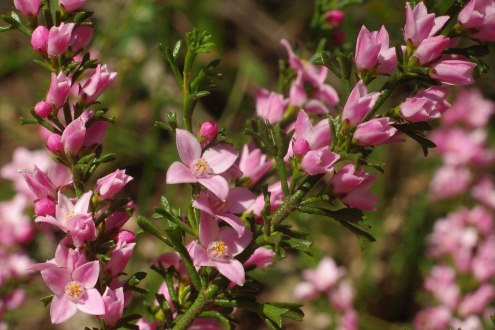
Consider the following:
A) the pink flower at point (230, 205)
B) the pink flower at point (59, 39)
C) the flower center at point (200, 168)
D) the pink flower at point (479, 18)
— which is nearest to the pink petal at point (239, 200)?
the pink flower at point (230, 205)

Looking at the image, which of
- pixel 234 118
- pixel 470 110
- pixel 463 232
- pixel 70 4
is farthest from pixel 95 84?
pixel 234 118

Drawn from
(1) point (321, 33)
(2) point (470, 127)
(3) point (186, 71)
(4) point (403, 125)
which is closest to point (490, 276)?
(2) point (470, 127)

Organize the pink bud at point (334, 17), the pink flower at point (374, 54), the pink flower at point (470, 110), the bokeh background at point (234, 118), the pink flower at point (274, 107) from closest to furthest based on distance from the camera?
the pink flower at point (374, 54)
the pink flower at point (274, 107)
the pink bud at point (334, 17)
the bokeh background at point (234, 118)
the pink flower at point (470, 110)

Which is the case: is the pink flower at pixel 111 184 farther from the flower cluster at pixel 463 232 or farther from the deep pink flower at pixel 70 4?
the flower cluster at pixel 463 232

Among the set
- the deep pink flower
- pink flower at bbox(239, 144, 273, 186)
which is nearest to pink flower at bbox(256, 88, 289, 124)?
pink flower at bbox(239, 144, 273, 186)

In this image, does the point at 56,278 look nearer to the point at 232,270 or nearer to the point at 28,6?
the point at 232,270
